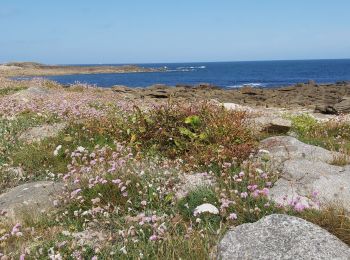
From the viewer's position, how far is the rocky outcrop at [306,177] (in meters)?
5.93

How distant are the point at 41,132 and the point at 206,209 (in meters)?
7.03

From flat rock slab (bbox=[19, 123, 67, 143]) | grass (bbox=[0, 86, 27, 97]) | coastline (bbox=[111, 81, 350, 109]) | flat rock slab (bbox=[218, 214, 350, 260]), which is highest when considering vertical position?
flat rock slab (bbox=[218, 214, 350, 260])

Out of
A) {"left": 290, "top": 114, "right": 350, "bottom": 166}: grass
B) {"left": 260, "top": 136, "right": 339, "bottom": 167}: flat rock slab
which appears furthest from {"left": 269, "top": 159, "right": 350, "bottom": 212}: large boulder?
{"left": 290, "top": 114, "right": 350, "bottom": 166}: grass

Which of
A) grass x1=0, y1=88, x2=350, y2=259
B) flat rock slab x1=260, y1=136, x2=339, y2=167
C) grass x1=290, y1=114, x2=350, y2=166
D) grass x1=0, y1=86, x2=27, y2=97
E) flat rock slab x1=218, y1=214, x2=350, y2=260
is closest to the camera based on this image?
flat rock slab x1=218, y1=214, x2=350, y2=260

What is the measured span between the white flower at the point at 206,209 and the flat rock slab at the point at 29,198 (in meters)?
2.20

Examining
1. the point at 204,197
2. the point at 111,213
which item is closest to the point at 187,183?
the point at 204,197

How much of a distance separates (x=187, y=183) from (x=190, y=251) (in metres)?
2.56

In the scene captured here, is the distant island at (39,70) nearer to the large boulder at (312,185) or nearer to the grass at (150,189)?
the grass at (150,189)

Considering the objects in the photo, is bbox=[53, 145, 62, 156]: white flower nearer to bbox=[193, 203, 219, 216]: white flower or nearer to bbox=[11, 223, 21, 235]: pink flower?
bbox=[11, 223, 21, 235]: pink flower

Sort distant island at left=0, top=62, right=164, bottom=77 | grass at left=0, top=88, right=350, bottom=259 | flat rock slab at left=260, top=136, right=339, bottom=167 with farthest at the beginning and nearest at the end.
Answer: distant island at left=0, top=62, right=164, bottom=77 → flat rock slab at left=260, top=136, right=339, bottom=167 → grass at left=0, top=88, right=350, bottom=259

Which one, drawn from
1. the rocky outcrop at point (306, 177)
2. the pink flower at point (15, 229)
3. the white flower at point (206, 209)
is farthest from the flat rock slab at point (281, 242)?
the pink flower at point (15, 229)

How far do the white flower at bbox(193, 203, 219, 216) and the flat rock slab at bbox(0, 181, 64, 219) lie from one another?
2196 millimetres

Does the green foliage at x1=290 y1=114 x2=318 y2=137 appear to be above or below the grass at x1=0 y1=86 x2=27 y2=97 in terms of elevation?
above

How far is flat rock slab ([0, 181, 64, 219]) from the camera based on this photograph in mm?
6547
